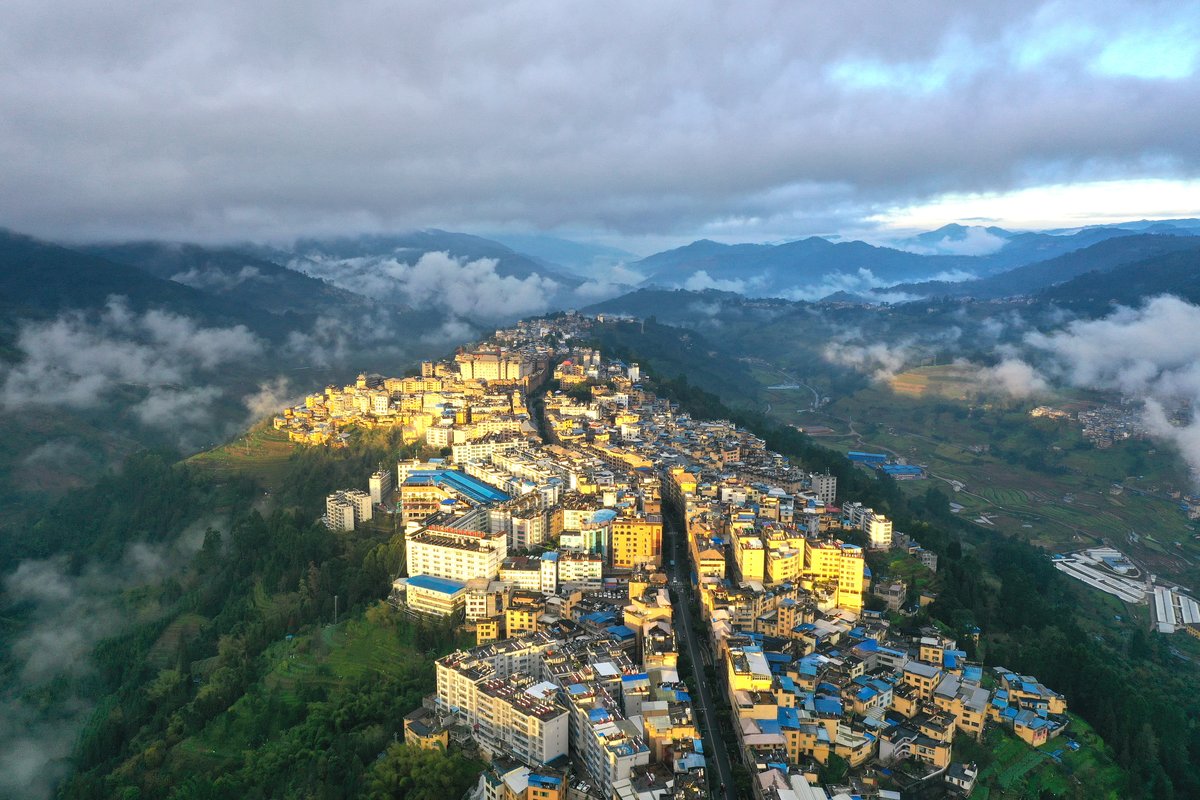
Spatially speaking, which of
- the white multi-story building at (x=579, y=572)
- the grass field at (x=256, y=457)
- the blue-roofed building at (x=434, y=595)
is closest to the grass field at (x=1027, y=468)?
the white multi-story building at (x=579, y=572)

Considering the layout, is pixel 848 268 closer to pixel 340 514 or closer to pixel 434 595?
pixel 340 514

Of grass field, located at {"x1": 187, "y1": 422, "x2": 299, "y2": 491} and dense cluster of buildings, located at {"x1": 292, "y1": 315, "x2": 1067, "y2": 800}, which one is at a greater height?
dense cluster of buildings, located at {"x1": 292, "y1": 315, "x2": 1067, "y2": 800}

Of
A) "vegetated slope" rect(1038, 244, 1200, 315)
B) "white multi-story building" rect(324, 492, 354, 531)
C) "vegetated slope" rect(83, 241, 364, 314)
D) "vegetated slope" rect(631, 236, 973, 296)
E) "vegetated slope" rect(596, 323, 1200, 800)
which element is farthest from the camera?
"vegetated slope" rect(631, 236, 973, 296)

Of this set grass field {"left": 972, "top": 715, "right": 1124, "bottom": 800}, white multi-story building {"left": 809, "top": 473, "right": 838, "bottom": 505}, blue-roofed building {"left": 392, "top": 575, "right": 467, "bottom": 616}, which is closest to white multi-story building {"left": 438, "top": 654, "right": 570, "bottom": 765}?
blue-roofed building {"left": 392, "top": 575, "right": 467, "bottom": 616}

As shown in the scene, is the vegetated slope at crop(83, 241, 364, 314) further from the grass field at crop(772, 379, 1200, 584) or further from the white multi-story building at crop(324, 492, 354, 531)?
the white multi-story building at crop(324, 492, 354, 531)

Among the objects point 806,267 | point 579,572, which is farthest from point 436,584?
point 806,267

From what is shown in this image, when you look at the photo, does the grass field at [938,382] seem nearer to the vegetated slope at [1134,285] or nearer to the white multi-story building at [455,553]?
the vegetated slope at [1134,285]
